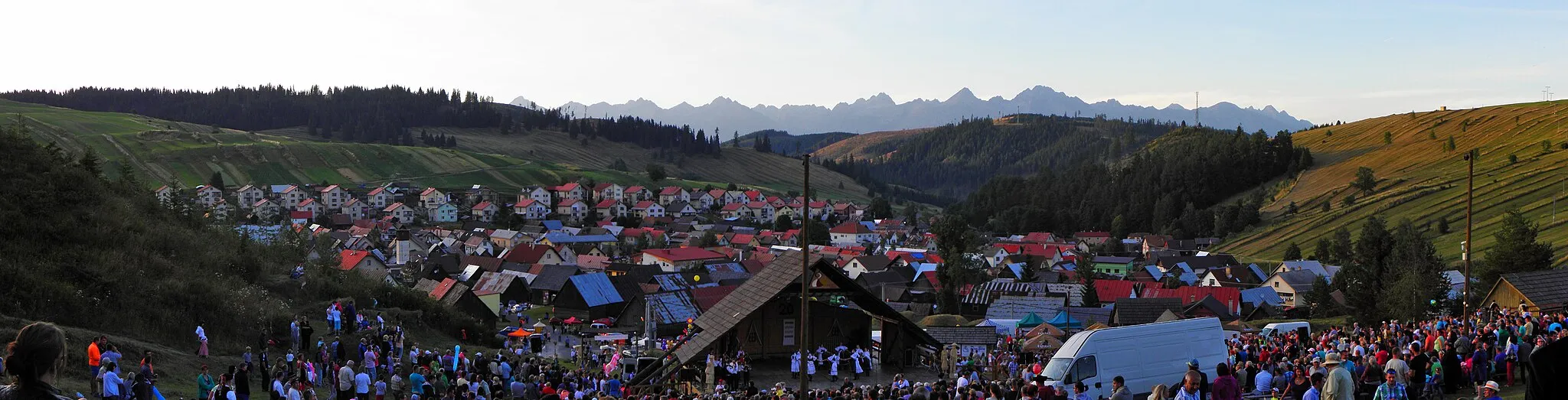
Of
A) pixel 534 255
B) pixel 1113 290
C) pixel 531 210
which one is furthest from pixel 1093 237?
pixel 534 255

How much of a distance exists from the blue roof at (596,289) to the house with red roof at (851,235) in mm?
63385

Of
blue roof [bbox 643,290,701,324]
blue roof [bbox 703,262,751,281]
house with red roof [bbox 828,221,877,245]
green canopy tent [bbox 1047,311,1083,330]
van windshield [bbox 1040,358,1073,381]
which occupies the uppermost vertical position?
van windshield [bbox 1040,358,1073,381]

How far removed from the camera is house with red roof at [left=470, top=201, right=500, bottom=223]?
114938 mm

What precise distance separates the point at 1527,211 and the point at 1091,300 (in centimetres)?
4185

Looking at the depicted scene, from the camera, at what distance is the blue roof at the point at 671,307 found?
38.2m

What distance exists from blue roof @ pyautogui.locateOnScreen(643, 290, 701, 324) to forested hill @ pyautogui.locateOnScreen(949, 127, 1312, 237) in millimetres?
88401

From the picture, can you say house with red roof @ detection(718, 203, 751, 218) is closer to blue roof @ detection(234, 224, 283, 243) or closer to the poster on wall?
blue roof @ detection(234, 224, 283, 243)

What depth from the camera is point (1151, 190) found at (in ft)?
431

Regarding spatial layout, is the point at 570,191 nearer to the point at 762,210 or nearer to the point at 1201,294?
the point at 762,210

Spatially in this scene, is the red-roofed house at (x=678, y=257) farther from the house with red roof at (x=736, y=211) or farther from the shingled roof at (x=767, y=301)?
the house with red roof at (x=736, y=211)

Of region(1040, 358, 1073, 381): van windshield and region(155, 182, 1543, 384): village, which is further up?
region(1040, 358, 1073, 381): van windshield

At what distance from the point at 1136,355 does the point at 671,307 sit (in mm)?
27321

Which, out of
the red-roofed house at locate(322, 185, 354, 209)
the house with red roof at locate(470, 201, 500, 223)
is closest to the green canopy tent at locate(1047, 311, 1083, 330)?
the house with red roof at locate(470, 201, 500, 223)

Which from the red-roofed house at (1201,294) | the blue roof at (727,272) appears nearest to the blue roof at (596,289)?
the blue roof at (727,272)
